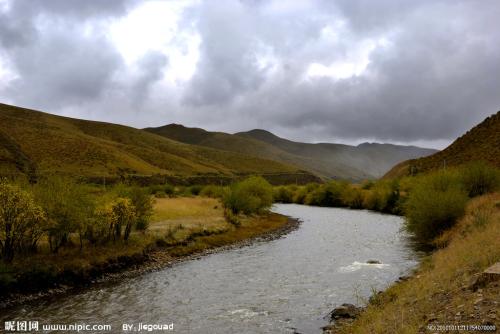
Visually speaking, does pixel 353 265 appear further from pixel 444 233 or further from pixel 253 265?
pixel 444 233

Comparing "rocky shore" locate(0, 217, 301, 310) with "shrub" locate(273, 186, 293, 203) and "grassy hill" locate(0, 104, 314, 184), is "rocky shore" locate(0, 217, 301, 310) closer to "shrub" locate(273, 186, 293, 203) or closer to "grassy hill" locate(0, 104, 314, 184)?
"grassy hill" locate(0, 104, 314, 184)

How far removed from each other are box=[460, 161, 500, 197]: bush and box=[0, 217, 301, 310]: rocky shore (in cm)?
2827

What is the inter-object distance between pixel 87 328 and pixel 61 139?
122110 millimetres

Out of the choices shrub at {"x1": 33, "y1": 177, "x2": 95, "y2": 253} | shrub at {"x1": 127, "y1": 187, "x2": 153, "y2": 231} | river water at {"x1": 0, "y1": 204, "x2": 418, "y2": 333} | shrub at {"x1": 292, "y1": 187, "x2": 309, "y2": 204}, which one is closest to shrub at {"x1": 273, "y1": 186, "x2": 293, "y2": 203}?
shrub at {"x1": 292, "y1": 187, "x2": 309, "y2": 204}

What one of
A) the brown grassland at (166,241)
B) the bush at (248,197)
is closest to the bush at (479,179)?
the brown grassland at (166,241)

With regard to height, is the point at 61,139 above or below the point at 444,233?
above

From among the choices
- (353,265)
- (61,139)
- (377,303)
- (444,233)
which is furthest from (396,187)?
(61,139)

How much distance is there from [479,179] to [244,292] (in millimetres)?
35757

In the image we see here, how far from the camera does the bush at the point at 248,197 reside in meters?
58.3

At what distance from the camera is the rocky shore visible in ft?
72.4

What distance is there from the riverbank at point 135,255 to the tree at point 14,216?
45.0 inches

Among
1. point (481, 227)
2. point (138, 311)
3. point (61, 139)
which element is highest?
point (61, 139)

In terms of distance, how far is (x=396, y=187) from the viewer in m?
73.8

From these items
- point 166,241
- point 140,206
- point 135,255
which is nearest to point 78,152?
point 140,206
